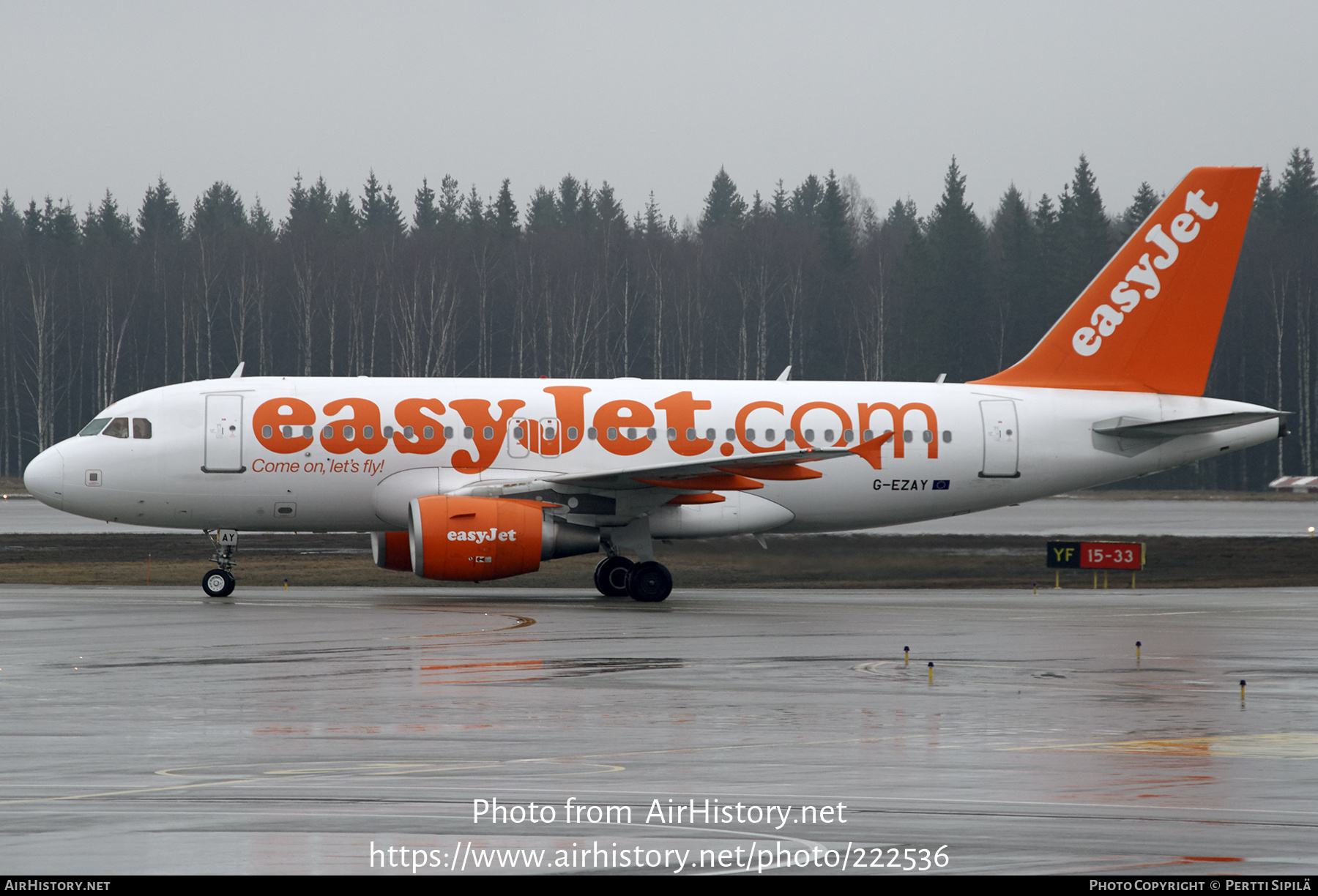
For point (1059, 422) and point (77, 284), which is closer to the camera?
point (1059, 422)

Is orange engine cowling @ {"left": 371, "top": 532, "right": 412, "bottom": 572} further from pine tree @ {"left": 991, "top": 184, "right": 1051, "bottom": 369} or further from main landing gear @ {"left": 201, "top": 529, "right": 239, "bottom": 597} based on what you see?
pine tree @ {"left": 991, "top": 184, "right": 1051, "bottom": 369}

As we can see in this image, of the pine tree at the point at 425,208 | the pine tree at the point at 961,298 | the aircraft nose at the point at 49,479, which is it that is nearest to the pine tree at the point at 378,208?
the pine tree at the point at 425,208

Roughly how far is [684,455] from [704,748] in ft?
52.3

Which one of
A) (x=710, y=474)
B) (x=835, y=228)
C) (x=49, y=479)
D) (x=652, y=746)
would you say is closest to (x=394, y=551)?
(x=710, y=474)

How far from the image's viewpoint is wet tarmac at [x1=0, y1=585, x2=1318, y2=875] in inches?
298

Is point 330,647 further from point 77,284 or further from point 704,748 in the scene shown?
point 77,284

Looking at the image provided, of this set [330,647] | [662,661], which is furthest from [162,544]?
[662,661]

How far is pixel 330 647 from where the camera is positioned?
17.6 metres

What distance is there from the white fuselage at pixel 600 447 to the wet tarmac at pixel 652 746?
15.8 ft

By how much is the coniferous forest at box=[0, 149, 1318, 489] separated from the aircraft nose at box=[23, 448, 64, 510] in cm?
5871

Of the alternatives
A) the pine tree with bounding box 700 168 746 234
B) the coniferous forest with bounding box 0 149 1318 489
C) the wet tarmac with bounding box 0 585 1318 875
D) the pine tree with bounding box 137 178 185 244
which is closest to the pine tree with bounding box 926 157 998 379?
the coniferous forest with bounding box 0 149 1318 489

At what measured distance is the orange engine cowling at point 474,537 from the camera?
23562 mm

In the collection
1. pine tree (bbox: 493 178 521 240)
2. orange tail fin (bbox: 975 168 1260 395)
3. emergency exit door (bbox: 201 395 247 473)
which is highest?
pine tree (bbox: 493 178 521 240)

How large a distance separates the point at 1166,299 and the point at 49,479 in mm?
20558
